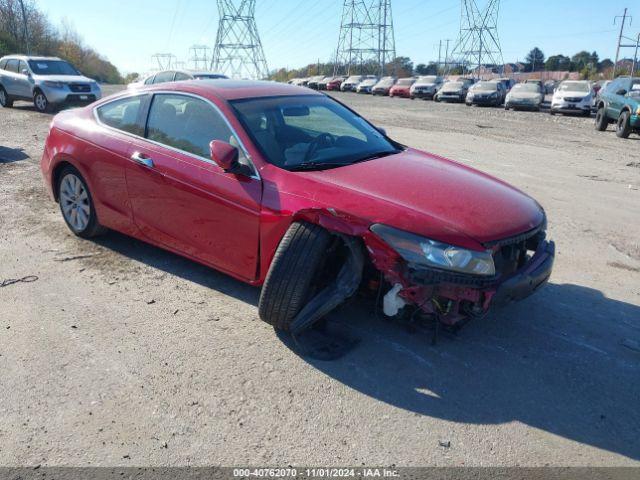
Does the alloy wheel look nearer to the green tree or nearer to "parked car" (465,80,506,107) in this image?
"parked car" (465,80,506,107)

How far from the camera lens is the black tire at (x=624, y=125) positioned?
15.6m

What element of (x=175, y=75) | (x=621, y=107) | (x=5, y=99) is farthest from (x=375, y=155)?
(x=5, y=99)

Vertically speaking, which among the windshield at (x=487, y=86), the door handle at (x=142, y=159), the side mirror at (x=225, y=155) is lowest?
the windshield at (x=487, y=86)

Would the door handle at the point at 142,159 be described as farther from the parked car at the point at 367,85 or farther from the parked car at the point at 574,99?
the parked car at the point at 367,85

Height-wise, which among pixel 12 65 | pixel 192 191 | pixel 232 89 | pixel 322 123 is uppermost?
pixel 12 65

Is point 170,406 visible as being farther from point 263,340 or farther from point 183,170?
point 183,170

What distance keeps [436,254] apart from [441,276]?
13 centimetres

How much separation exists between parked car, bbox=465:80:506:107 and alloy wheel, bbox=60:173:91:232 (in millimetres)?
28292

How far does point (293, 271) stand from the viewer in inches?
132

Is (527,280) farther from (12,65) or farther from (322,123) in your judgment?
(12,65)

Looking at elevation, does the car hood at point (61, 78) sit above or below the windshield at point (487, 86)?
above

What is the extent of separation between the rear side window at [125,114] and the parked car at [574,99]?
23.8 metres

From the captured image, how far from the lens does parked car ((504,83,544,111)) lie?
2670cm

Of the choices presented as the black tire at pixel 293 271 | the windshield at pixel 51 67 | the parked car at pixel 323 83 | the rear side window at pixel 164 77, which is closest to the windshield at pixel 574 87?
the rear side window at pixel 164 77
